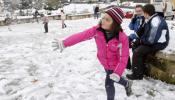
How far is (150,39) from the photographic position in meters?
6.21

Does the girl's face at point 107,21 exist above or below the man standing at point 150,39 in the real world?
above

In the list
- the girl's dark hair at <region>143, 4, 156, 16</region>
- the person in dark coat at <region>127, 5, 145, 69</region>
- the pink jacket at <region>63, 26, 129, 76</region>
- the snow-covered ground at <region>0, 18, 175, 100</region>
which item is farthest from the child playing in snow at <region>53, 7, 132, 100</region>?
the person in dark coat at <region>127, 5, 145, 69</region>

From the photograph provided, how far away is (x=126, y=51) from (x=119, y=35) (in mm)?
253

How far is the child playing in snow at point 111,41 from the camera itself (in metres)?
4.26

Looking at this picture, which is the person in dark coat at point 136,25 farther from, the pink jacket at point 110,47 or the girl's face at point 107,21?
the girl's face at point 107,21

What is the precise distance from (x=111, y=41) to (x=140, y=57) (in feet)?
7.10

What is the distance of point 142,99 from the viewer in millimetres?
5531

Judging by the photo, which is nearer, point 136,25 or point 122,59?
point 122,59

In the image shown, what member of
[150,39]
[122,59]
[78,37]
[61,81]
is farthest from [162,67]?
[78,37]

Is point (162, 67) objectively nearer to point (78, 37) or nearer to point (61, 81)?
point (61, 81)

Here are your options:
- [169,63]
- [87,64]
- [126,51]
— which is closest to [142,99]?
[169,63]

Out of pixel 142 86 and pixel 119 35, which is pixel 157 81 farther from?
pixel 119 35

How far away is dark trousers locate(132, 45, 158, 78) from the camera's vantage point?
632 centimetres

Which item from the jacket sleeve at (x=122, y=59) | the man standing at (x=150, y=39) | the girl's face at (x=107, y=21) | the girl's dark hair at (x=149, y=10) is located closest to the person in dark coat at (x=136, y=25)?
the man standing at (x=150, y=39)
